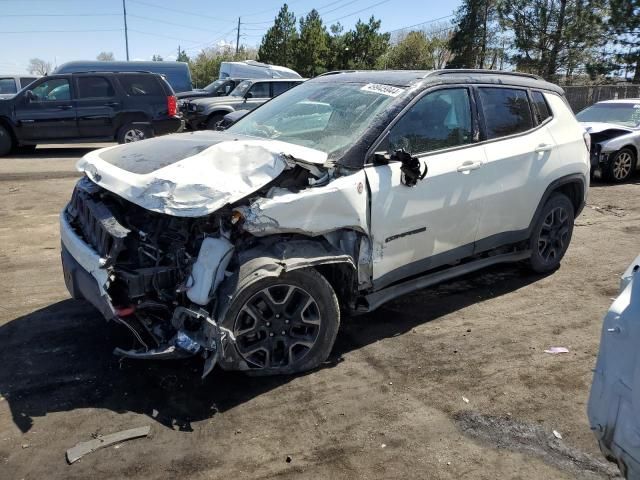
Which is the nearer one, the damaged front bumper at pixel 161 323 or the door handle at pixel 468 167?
the damaged front bumper at pixel 161 323

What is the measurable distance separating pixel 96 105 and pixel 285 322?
1191 cm

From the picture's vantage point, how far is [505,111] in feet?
16.4

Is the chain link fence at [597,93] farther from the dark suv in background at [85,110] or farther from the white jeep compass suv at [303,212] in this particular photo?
the white jeep compass suv at [303,212]

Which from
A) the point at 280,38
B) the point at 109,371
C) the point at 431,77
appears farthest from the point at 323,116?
the point at 280,38

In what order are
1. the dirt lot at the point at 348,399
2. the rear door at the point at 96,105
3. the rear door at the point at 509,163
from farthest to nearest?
the rear door at the point at 96,105 < the rear door at the point at 509,163 < the dirt lot at the point at 348,399

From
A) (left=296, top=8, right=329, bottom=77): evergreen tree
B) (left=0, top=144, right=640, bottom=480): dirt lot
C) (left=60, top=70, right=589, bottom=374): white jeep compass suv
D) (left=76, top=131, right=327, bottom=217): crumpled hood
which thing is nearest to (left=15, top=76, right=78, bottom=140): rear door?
(left=0, top=144, right=640, bottom=480): dirt lot

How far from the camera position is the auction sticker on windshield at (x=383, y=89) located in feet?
13.9

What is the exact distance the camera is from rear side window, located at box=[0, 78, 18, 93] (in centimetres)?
2106

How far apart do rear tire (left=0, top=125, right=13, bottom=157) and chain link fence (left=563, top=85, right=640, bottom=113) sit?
21608 mm

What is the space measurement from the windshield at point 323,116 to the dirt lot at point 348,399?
1515mm

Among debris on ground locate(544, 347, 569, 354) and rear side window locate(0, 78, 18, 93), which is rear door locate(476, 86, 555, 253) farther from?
rear side window locate(0, 78, 18, 93)

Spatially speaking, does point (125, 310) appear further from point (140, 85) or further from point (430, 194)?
point (140, 85)

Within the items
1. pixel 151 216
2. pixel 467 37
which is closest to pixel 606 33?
pixel 467 37

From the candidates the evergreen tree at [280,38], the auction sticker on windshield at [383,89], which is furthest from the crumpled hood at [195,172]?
the evergreen tree at [280,38]
